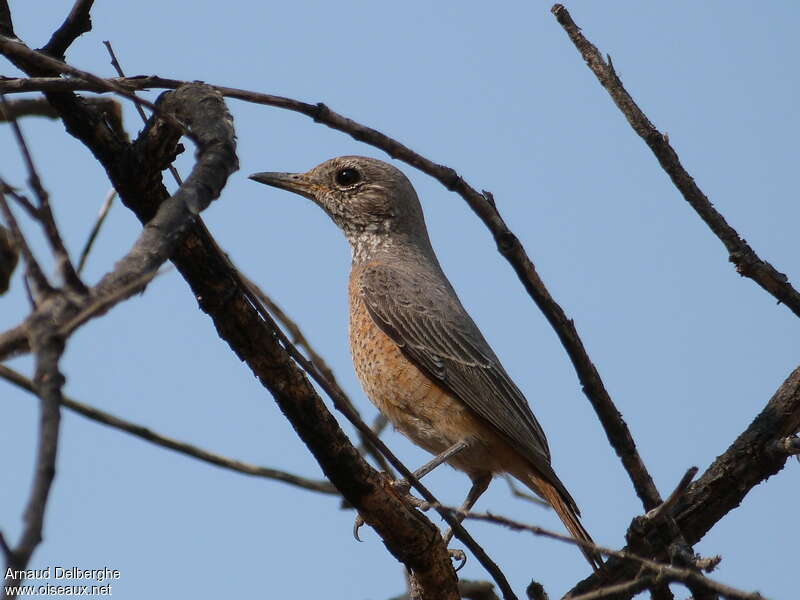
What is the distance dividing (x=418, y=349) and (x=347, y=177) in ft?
6.58

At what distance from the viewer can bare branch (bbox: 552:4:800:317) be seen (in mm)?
5242

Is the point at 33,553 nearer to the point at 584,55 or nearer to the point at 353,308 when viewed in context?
the point at 584,55

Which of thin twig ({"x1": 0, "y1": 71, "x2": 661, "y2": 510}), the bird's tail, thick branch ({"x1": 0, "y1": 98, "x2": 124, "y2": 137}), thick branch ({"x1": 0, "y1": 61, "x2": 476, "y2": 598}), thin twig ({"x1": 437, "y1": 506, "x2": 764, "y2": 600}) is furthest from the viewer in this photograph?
the bird's tail

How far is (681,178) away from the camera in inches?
207

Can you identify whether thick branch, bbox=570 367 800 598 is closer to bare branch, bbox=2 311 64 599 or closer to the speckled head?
bare branch, bbox=2 311 64 599

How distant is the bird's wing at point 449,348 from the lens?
24.4 feet

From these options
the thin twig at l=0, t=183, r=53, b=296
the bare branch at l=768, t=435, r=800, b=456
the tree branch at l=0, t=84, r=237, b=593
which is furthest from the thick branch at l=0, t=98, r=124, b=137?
the bare branch at l=768, t=435, r=800, b=456

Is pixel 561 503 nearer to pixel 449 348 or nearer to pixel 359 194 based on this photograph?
pixel 449 348

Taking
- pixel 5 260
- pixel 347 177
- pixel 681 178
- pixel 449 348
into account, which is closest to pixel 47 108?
pixel 5 260

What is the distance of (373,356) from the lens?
25.4ft

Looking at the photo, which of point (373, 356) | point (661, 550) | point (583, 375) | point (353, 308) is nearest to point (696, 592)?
point (661, 550)

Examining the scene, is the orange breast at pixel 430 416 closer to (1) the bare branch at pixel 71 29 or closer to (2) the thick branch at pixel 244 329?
(2) the thick branch at pixel 244 329

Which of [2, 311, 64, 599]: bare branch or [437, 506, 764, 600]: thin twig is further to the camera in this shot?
[437, 506, 764, 600]: thin twig

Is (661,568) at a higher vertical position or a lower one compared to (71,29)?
lower
